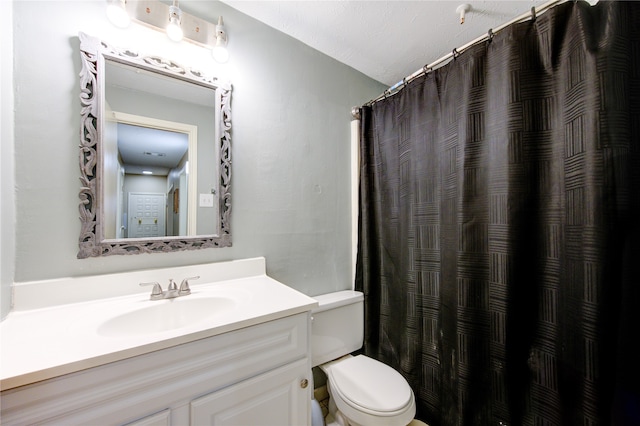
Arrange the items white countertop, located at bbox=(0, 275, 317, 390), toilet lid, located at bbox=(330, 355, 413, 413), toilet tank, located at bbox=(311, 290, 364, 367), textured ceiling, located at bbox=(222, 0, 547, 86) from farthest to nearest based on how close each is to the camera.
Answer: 1. toilet tank, located at bbox=(311, 290, 364, 367)
2. textured ceiling, located at bbox=(222, 0, 547, 86)
3. toilet lid, located at bbox=(330, 355, 413, 413)
4. white countertop, located at bbox=(0, 275, 317, 390)

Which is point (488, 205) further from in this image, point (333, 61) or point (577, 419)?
point (333, 61)

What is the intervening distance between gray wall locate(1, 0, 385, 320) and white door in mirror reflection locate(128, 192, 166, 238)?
11cm

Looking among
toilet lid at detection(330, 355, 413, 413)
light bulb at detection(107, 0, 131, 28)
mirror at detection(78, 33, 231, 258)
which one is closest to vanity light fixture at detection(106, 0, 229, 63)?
light bulb at detection(107, 0, 131, 28)

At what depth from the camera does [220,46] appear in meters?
1.11

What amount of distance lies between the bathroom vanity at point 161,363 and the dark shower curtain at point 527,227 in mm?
728

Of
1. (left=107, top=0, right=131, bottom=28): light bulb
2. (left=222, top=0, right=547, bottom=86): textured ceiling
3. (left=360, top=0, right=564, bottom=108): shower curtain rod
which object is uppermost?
(left=222, top=0, right=547, bottom=86): textured ceiling

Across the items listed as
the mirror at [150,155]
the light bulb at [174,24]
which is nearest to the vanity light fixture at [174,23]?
the light bulb at [174,24]

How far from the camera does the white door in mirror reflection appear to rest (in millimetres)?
977

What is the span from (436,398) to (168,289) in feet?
4.60

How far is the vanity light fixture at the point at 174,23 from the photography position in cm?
98

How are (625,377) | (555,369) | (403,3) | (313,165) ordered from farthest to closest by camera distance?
1. (313,165)
2. (403,3)
3. (555,369)
4. (625,377)

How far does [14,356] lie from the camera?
0.54 m

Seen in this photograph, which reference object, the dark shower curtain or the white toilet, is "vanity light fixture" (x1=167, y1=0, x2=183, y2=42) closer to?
the dark shower curtain

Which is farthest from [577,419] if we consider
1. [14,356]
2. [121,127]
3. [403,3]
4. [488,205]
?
[121,127]
